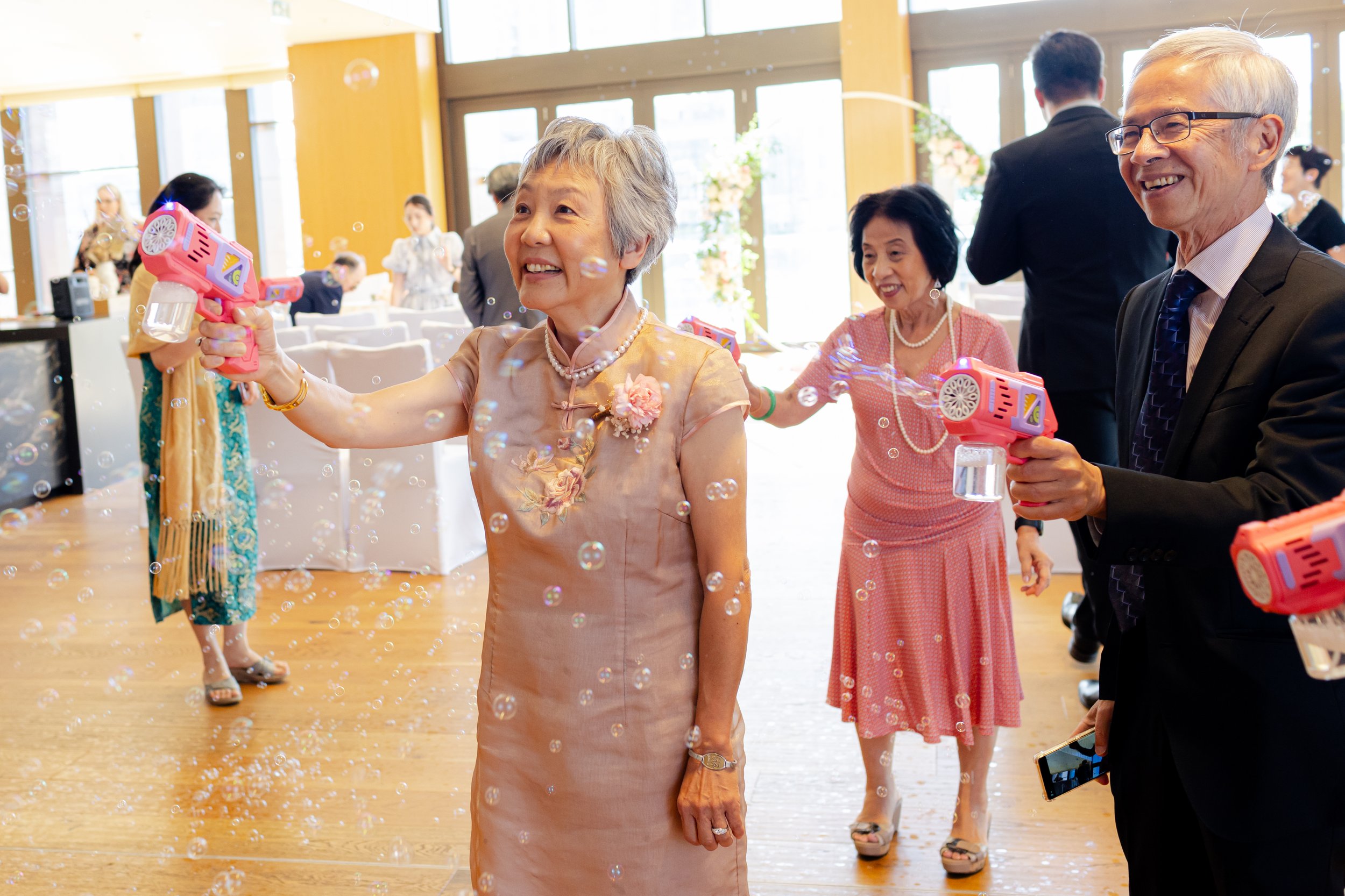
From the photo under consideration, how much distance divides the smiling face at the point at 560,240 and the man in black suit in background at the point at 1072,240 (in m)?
1.90

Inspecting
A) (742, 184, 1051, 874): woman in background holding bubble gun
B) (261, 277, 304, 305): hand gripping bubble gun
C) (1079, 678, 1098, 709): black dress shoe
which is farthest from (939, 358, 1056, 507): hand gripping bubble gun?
(1079, 678, 1098, 709): black dress shoe

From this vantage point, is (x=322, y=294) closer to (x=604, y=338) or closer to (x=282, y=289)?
(x=282, y=289)

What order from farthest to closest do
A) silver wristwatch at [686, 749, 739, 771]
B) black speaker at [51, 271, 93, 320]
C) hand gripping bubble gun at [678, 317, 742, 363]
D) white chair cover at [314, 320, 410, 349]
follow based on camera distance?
black speaker at [51, 271, 93, 320] → white chair cover at [314, 320, 410, 349] → hand gripping bubble gun at [678, 317, 742, 363] → silver wristwatch at [686, 749, 739, 771]

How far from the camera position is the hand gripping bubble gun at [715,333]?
189cm

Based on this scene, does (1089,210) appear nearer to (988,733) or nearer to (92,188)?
(988,733)

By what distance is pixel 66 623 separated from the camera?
262 centimetres

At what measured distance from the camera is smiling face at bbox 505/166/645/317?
1402 millimetres

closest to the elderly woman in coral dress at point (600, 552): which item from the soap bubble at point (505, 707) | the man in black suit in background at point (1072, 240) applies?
the soap bubble at point (505, 707)

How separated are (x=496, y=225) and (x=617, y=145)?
3.25 metres

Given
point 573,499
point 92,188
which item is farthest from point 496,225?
point 92,188

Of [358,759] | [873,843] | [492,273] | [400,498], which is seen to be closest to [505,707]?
[873,843]

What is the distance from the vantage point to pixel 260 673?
138 inches

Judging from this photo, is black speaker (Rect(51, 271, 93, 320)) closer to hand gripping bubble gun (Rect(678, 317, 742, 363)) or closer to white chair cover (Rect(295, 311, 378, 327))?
white chair cover (Rect(295, 311, 378, 327))

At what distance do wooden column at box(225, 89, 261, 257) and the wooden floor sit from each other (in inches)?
361
